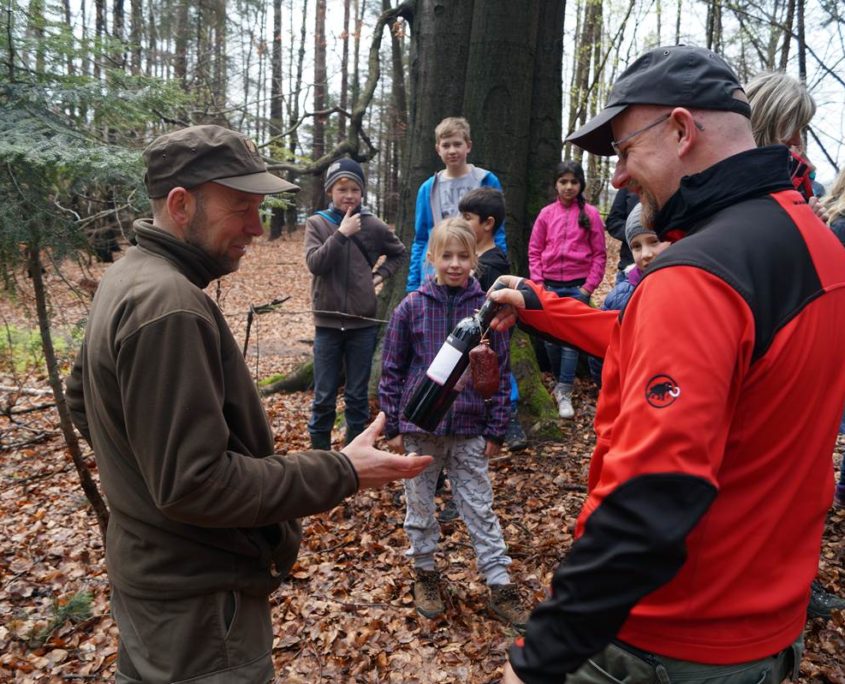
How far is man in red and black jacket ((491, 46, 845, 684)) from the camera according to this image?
4.05 ft

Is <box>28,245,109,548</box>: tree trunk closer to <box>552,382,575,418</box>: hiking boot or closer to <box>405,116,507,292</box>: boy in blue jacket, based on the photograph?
<box>405,116,507,292</box>: boy in blue jacket

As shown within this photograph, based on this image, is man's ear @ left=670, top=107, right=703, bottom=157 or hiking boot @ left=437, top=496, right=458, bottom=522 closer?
man's ear @ left=670, top=107, right=703, bottom=157

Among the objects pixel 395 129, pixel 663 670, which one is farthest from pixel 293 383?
pixel 395 129

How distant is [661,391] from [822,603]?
330 centimetres

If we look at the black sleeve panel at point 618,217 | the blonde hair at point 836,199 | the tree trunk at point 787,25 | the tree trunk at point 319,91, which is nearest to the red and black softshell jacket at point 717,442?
the blonde hair at point 836,199

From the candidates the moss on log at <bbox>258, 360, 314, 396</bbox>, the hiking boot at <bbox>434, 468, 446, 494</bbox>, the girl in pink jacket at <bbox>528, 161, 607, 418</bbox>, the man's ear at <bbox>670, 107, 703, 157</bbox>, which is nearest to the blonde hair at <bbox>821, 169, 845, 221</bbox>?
the girl in pink jacket at <bbox>528, 161, 607, 418</bbox>

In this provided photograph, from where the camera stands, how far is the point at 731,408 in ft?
4.31

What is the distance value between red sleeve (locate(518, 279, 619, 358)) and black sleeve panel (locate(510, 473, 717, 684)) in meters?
1.12

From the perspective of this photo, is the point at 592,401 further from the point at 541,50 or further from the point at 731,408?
the point at 731,408

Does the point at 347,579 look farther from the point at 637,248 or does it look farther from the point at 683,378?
the point at 683,378

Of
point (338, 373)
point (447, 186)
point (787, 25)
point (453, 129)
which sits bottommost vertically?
point (338, 373)

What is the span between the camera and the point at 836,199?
14.7 feet

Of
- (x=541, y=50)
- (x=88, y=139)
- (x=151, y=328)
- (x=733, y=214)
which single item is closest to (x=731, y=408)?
(x=733, y=214)

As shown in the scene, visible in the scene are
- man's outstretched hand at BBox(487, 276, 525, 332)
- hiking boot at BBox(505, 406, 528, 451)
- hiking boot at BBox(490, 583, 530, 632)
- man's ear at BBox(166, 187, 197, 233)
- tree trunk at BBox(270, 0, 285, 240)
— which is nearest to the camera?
man's ear at BBox(166, 187, 197, 233)
